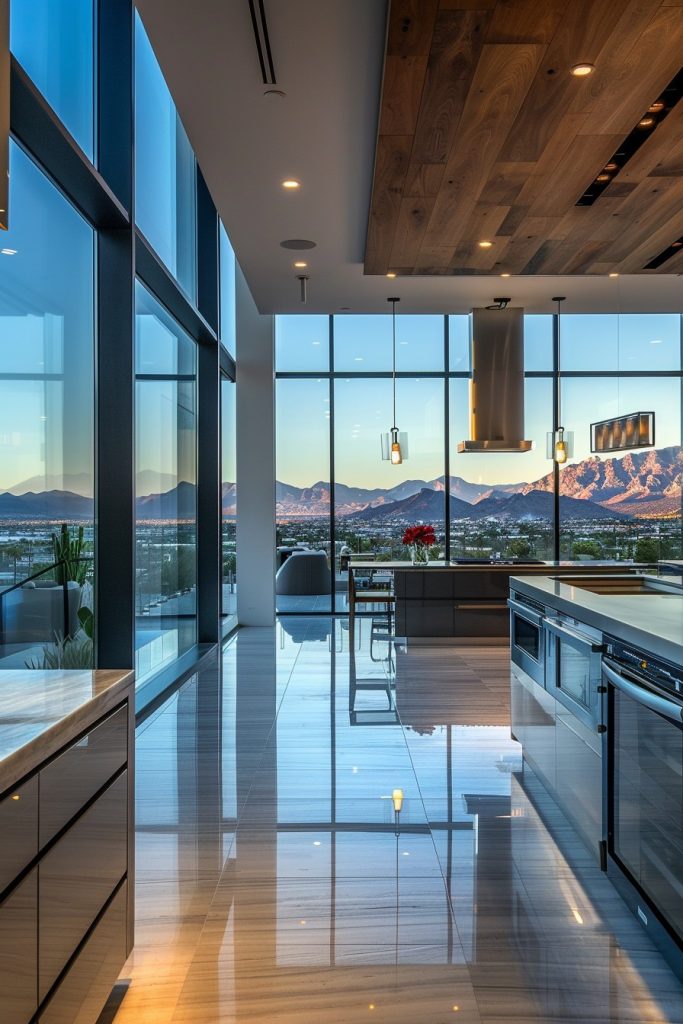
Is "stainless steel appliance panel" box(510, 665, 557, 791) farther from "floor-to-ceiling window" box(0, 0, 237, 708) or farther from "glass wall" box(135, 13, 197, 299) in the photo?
"glass wall" box(135, 13, 197, 299)

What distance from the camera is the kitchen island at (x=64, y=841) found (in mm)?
1470

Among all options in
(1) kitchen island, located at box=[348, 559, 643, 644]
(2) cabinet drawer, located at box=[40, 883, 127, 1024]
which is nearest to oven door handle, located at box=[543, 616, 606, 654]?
(2) cabinet drawer, located at box=[40, 883, 127, 1024]

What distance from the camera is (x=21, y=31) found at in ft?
11.2

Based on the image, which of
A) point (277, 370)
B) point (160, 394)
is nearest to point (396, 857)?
point (160, 394)

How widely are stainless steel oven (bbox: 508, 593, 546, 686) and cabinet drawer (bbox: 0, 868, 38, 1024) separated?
264 centimetres

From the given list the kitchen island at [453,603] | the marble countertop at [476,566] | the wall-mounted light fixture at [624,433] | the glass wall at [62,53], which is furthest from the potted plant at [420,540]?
the glass wall at [62,53]

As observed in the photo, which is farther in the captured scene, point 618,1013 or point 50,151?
point 50,151

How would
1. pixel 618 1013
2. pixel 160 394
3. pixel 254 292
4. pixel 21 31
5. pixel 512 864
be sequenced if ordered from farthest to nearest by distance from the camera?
1. pixel 254 292
2. pixel 160 394
3. pixel 21 31
4. pixel 512 864
5. pixel 618 1013

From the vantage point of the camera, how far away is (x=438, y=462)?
1045 centimetres

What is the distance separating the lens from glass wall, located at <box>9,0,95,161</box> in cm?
344

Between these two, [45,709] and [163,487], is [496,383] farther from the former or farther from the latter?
[45,709]

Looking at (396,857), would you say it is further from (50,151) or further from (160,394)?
(160,394)

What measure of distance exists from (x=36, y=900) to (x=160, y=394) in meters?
4.84

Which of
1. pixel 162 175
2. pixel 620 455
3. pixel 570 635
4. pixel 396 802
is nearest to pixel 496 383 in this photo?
pixel 620 455
